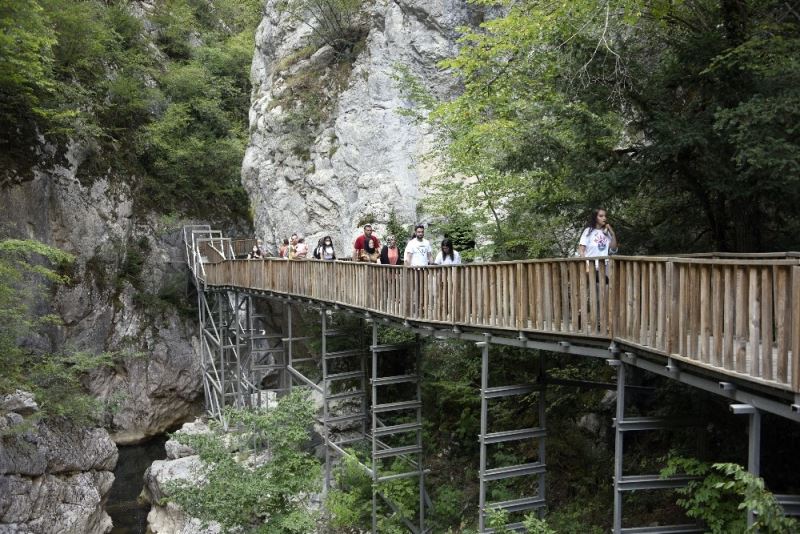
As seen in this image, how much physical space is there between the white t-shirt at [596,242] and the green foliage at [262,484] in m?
6.76

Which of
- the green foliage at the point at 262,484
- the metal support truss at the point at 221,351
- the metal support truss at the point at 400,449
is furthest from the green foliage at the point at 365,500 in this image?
the metal support truss at the point at 221,351

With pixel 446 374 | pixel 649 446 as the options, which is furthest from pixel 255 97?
pixel 649 446

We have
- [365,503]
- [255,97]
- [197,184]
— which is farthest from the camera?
[197,184]

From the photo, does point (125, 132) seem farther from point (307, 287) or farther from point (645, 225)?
point (645, 225)

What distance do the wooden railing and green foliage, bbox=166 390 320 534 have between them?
9.37ft

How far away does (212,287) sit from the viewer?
84.5ft

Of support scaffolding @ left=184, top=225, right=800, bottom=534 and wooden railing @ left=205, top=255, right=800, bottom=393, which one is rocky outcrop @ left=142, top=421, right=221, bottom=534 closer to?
support scaffolding @ left=184, top=225, right=800, bottom=534

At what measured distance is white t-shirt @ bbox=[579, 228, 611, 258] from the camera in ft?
30.6

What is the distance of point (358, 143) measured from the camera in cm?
2381

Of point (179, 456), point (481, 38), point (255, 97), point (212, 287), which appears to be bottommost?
point (179, 456)

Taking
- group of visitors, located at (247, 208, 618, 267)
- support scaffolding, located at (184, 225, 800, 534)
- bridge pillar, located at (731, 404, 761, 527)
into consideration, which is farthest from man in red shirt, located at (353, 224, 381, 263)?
bridge pillar, located at (731, 404, 761, 527)

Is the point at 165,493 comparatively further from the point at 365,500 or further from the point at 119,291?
the point at 119,291

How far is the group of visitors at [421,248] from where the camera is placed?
9352 mm

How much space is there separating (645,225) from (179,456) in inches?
615
